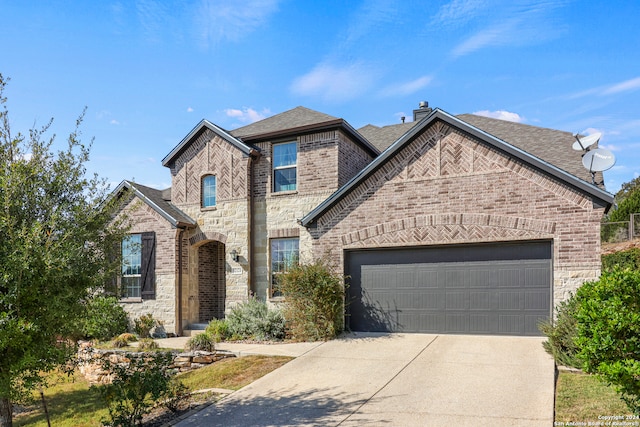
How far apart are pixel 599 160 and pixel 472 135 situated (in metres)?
3.07

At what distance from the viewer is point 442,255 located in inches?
473

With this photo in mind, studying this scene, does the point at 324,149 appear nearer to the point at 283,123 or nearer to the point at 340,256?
the point at 283,123

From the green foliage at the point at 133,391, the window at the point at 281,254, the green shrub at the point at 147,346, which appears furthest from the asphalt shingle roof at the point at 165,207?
the green foliage at the point at 133,391

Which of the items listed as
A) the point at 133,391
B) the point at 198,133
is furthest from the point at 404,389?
the point at 198,133

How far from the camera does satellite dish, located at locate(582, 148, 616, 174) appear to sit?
1094cm

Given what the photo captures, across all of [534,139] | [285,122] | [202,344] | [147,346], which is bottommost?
[147,346]

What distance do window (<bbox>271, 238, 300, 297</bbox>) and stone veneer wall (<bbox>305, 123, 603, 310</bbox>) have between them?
1.36 m

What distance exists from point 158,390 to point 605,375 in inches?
239

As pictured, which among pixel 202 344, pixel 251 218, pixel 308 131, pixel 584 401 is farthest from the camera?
pixel 251 218

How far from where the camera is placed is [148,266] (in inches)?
624

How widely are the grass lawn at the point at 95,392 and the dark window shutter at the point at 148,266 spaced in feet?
16.7

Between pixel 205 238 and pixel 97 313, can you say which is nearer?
pixel 97 313

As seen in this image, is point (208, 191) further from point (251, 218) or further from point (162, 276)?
point (162, 276)

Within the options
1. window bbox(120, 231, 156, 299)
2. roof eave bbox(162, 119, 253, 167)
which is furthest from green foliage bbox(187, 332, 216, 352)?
roof eave bbox(162, 119, 253, 167)
